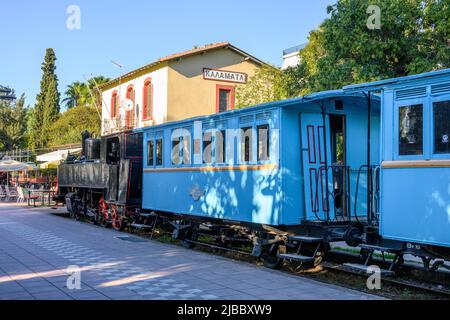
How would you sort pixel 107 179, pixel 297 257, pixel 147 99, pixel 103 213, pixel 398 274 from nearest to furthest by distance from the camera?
pixel 297 257
pixel 398 274
pixel 107 179
pixel 103 213
pixel 147 99

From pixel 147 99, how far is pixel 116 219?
1437 centimetres

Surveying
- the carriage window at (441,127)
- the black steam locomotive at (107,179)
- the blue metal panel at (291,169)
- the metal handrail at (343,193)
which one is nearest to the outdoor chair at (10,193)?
the black steam locomotive at (107,179)

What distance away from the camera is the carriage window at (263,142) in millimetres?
9828

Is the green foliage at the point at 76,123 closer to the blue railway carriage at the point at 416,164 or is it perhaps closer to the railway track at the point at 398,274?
the railway track at the point at 398,274

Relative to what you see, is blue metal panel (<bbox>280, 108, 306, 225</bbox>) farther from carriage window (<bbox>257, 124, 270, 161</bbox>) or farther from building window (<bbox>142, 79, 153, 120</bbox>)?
building window (<bbox>142, 79, 153, 120</bbox>)

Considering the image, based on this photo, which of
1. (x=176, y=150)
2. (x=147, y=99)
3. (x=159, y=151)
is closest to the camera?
(x=176, y=150)

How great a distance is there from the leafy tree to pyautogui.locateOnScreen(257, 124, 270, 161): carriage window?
47089 millimetres

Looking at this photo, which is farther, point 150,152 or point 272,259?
point 150,152

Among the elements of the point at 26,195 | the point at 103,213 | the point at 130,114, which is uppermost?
the point at 130,114

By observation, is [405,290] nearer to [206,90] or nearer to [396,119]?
[396,119]

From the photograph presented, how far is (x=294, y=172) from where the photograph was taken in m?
9.52

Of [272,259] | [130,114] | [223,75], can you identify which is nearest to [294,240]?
[272,259]

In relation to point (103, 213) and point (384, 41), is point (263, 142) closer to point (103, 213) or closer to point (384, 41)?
point (384, 41)
